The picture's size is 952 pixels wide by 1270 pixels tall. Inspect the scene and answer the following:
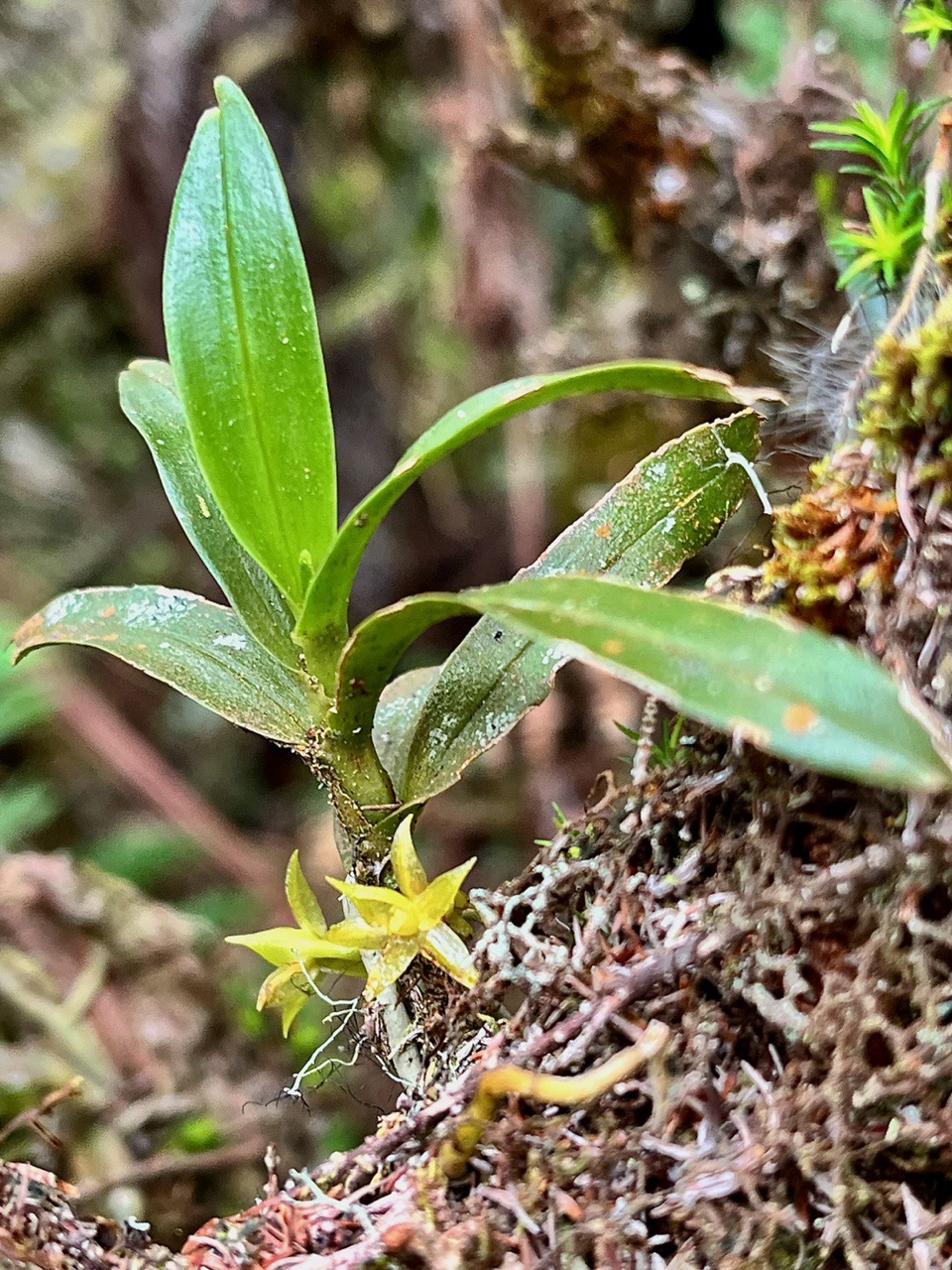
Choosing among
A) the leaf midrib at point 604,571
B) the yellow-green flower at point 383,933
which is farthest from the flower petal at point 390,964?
the leaf midrib at point 604,571

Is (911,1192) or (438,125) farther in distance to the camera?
(438,125)

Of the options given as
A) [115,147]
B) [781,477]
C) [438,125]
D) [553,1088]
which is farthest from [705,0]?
[553,1088]

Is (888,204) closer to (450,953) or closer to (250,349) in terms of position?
(250,349)

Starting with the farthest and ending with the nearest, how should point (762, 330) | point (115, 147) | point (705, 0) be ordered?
point (115, 147) → point (705, 0) → point (762, 330)

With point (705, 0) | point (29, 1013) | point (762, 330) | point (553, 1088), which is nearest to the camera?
point (553, 1088)

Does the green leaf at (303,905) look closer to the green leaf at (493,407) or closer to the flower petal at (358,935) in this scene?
the flower petal at (358,935)

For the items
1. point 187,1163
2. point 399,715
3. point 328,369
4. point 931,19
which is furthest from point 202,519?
point 328,369

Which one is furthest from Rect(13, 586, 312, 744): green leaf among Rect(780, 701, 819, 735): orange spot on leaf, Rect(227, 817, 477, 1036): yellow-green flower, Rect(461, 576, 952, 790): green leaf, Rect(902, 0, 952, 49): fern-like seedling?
Rect(902, 0, 952, 49): fern-like seedling

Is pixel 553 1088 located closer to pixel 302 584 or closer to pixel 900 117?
pixel 302 584
